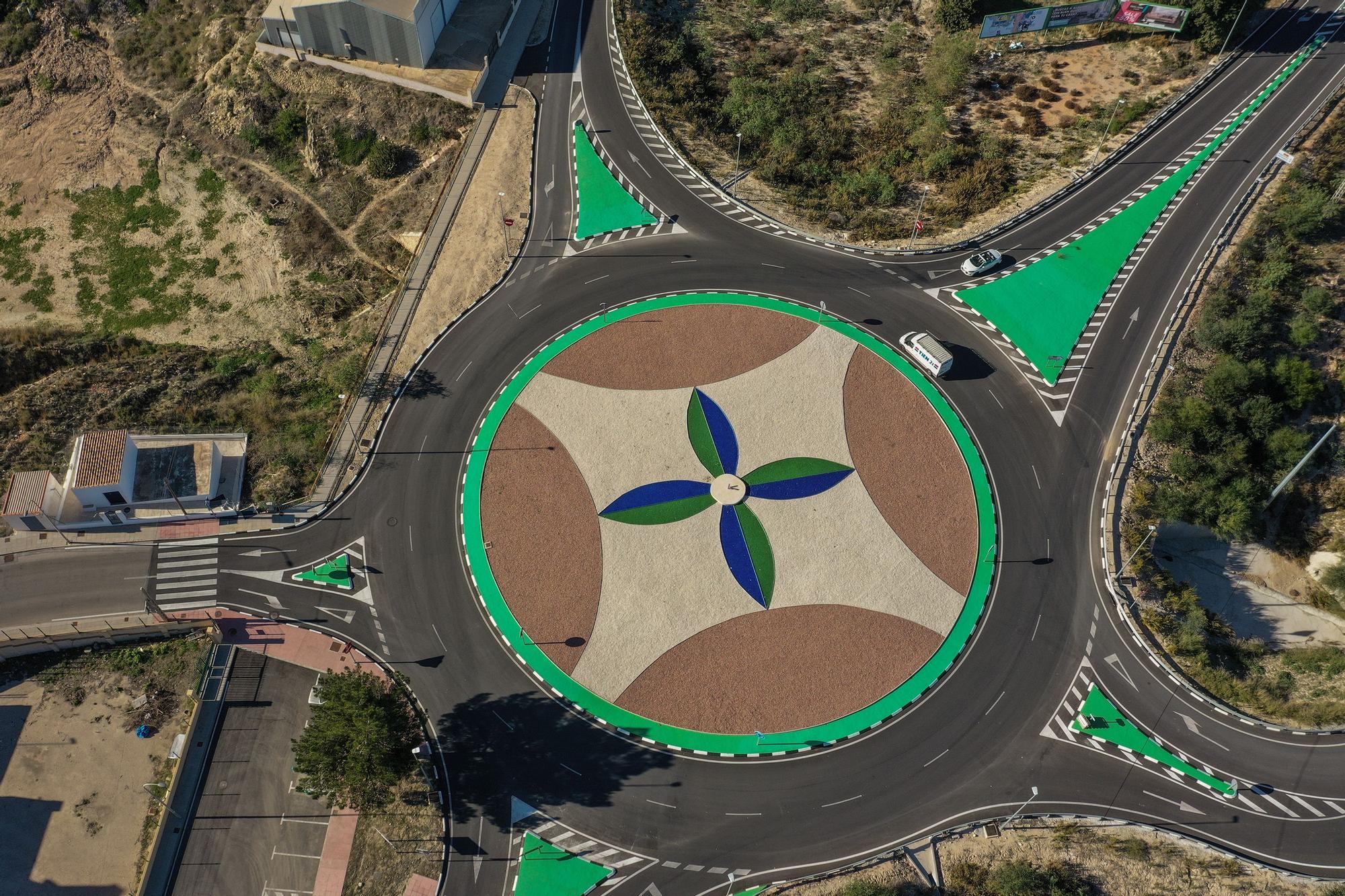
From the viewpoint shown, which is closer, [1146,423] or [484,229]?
[1146,423]

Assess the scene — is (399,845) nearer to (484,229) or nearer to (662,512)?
(662,512)

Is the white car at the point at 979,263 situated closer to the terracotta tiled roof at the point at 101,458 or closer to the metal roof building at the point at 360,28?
the metal roof building at the point at 360,28

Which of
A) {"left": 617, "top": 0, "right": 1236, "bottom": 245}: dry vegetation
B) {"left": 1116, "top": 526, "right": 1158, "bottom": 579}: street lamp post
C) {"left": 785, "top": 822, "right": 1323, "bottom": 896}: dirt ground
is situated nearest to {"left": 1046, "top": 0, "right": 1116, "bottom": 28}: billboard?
{"left": 617, "top": 0, "right": 1236, "bottom": 245}: dry vegetation

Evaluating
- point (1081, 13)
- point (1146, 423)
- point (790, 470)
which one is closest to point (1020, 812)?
point (790, 470)

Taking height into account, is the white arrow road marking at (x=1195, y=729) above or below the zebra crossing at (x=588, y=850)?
above

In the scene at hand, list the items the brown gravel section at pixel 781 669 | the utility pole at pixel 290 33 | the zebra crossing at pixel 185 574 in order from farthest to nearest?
the utility pole at pixel 290 33
the zebra crossing at pixel 185 574
the brown gravel section at pixel 781 669

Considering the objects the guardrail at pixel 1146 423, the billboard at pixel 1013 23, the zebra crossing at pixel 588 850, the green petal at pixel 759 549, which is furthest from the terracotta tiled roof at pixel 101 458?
the billboard at pixel 1013 23
